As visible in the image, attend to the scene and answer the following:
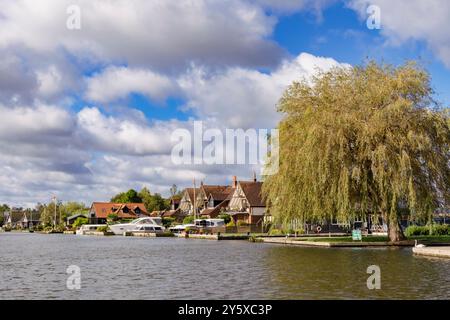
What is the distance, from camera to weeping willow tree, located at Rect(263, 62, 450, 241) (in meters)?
40.9

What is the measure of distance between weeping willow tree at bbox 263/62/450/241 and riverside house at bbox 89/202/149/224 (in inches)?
3838

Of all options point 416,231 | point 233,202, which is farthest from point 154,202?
point 416,231

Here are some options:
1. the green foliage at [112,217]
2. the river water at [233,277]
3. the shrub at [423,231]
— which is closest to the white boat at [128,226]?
the green foliage at [112,217]

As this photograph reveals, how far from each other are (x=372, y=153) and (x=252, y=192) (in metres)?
55.9

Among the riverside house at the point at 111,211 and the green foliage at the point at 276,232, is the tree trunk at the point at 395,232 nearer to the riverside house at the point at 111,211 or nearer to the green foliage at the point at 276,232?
the green foliage at the point at 276,232

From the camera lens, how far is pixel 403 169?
3988 centimetres

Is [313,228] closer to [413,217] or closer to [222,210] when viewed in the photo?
[413,217]

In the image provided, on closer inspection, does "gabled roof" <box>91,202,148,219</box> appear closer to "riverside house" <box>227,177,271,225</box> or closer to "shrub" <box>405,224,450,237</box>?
"riverside house" <box>227,177,271,225</box>

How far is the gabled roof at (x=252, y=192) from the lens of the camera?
93.5 meters

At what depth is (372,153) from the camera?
134ft

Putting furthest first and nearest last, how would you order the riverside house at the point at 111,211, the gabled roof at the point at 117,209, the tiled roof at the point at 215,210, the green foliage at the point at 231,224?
the gabled roof at the point at 117,209
the riverside house at the point at 111,211
the tiled roof at the point at 215,210
the green foliage at the point at 231,224

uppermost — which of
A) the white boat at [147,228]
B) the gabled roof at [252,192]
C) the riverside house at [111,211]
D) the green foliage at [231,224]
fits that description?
the gabled roof at [252,192]

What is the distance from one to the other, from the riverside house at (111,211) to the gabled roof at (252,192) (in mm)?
45824
